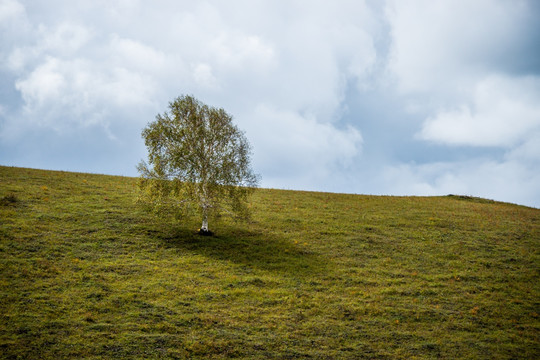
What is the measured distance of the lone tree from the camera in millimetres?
38156

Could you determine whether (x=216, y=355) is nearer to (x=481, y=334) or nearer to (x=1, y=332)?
(x=1, y=332)

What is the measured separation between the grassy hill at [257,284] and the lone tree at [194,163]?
339 cm

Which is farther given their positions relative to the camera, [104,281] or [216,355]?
[104,281]

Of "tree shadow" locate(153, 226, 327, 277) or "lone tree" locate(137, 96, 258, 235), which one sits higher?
"lone tree" locate(137, 96, 258, 235)

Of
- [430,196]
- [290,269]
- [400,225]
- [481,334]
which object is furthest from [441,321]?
[430,196]

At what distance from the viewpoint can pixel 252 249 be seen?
122ft

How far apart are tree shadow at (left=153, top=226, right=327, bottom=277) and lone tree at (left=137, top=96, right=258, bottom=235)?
2.27 m

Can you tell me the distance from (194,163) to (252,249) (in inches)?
394

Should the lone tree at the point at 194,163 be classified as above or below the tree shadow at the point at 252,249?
above

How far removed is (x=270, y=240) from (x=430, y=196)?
40069mm

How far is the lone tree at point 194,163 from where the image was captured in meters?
38.2

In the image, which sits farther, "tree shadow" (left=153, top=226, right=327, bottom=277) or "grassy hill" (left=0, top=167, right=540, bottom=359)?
"tree shadow" (left=153, top=226, right=327, bottom=277)

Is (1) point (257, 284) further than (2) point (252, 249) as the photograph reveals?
No

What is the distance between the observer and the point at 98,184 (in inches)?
2108
